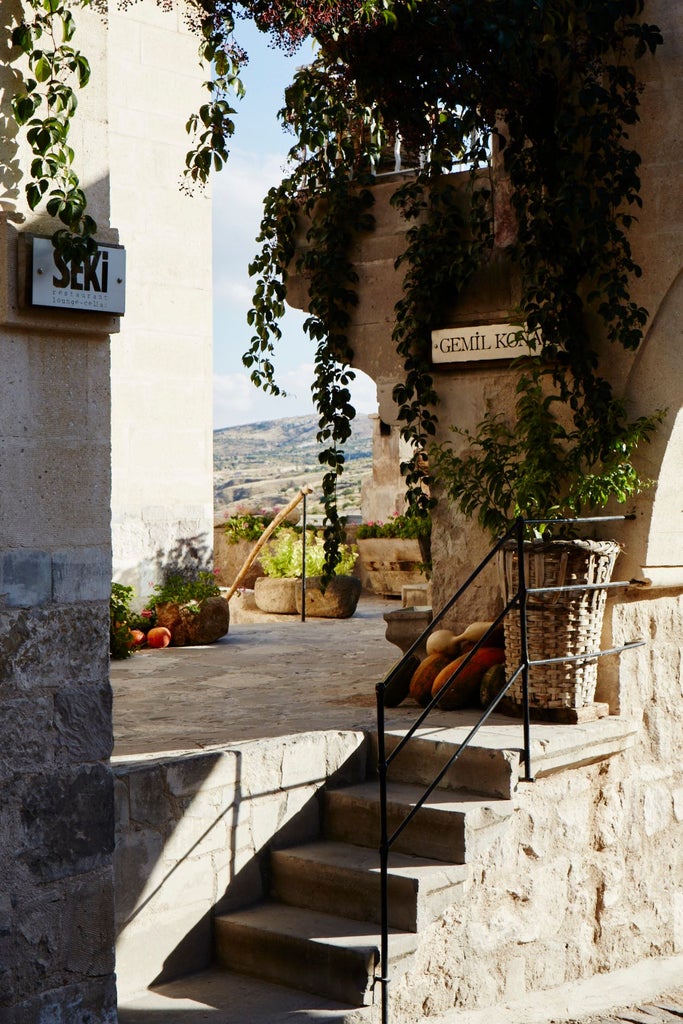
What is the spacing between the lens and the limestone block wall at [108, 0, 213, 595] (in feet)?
27.9

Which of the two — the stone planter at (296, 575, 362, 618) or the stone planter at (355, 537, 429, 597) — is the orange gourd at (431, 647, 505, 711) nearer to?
the stone planter at (296, 575, 362, 618)

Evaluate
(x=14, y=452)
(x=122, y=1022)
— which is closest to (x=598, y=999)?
(x=122, y=1022)

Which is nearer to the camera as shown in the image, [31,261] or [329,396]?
[31,261]

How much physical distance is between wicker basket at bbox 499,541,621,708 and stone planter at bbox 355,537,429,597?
277 inches

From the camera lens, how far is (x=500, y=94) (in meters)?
5.34

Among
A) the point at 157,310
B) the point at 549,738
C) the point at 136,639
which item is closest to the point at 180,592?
the point at 136,639

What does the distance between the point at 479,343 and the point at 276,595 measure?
5658 mm

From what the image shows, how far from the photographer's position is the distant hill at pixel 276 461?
31.0 metres

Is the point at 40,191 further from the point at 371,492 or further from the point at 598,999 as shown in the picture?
the point at 371,492

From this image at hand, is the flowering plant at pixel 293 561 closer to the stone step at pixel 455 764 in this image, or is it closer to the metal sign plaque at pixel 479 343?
the metal sign plaque at pixel 479 343

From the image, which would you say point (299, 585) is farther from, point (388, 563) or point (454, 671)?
point (454, 671)

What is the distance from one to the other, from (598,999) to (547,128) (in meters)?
3.80

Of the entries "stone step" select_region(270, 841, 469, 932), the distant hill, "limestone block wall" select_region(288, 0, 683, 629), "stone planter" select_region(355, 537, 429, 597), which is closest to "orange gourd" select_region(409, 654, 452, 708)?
"limestone block wall" select_region(288, 0, 683, 629)

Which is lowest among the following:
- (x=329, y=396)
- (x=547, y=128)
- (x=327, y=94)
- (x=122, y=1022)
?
(x=122, y=1022)
